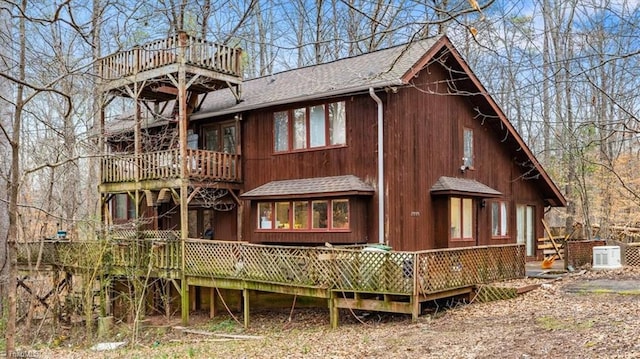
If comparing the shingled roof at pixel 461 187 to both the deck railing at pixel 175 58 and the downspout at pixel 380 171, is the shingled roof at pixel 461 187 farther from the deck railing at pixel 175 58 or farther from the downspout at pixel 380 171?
the deck railing at pixel 175 58

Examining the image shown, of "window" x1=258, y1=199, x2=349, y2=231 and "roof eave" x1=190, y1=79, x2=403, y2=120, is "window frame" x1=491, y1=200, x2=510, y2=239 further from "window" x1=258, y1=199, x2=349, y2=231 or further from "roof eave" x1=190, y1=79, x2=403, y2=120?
"roof eave" x1=190, y1=79, x2=403, y2=120

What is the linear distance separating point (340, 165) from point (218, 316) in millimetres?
5625

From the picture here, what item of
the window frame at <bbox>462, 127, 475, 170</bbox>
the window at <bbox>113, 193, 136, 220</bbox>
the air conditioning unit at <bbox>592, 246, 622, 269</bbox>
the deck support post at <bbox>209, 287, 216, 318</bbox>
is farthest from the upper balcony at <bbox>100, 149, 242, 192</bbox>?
the air conditioning unit at <bbox>592, 246, 622, 269</bbox>

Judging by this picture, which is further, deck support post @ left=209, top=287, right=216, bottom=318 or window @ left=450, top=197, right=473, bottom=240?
Answer: window @ left=450, top=197, right=473, bottom=240

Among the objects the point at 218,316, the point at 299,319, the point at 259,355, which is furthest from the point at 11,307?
the point at 218,316

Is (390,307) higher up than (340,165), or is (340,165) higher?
(340,165)

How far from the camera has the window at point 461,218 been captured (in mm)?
17016

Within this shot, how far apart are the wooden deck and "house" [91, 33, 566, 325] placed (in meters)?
0.04

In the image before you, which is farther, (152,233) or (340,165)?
(152,233)

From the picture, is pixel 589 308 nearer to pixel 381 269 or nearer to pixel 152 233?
pixel 381 269

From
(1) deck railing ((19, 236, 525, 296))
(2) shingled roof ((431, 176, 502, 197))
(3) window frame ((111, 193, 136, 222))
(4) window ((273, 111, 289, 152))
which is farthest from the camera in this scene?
(3) window frame ((111, 193, 136, 222))

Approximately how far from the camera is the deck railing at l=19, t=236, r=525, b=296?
12273 millimetres

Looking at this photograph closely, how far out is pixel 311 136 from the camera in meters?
16.8

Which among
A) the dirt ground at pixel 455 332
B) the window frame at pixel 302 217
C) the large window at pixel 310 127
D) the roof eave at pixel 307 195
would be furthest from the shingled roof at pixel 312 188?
the dirt ground at pixel 455 332
